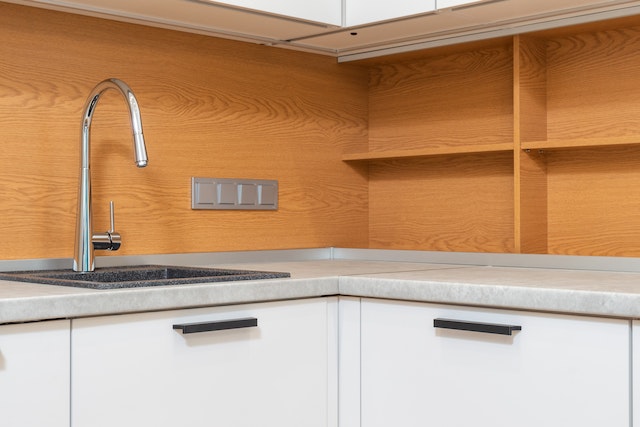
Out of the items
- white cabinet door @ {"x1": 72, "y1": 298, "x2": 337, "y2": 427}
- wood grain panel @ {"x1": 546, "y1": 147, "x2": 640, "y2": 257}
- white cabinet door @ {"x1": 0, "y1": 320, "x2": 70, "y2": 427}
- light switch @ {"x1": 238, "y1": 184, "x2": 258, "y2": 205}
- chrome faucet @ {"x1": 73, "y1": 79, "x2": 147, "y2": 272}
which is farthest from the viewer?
light switch @ {"x1": 238, "y1": 184, "x2": 258, "y2": 205}

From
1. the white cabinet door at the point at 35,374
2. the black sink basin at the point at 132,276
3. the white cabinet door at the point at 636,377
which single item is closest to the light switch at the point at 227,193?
the black sink basin at the point at 132,276

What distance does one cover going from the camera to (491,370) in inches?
61.7

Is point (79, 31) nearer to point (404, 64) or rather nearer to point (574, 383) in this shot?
point (404, 64)

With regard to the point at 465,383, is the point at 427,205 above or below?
above

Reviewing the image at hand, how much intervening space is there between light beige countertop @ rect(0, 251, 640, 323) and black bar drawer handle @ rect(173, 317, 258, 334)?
0.04m

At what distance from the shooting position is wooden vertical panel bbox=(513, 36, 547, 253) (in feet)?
7.13


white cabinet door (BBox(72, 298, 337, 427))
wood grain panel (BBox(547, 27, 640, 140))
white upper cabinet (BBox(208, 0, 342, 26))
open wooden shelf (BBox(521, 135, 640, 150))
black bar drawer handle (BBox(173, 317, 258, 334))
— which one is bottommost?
white cabinet door (BBox(72, 298, 337, 427))

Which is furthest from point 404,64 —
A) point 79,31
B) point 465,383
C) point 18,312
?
point 18,312

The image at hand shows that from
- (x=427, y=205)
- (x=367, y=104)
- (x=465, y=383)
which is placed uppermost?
(x=367, y=104)

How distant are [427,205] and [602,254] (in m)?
0.56

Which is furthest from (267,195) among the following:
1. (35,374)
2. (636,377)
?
(636,377)

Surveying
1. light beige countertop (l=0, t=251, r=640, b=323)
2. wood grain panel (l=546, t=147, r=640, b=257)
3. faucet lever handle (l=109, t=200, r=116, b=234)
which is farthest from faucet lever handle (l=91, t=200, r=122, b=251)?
wood grain panel (l=546, t=147, r=640, b=257)

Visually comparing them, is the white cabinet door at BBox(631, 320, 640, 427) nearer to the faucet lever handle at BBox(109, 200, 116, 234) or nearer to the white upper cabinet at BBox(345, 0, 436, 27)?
the white upper cabinet at BBox(345, 0, 436, 27)

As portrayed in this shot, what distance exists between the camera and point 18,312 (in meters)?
1.34
